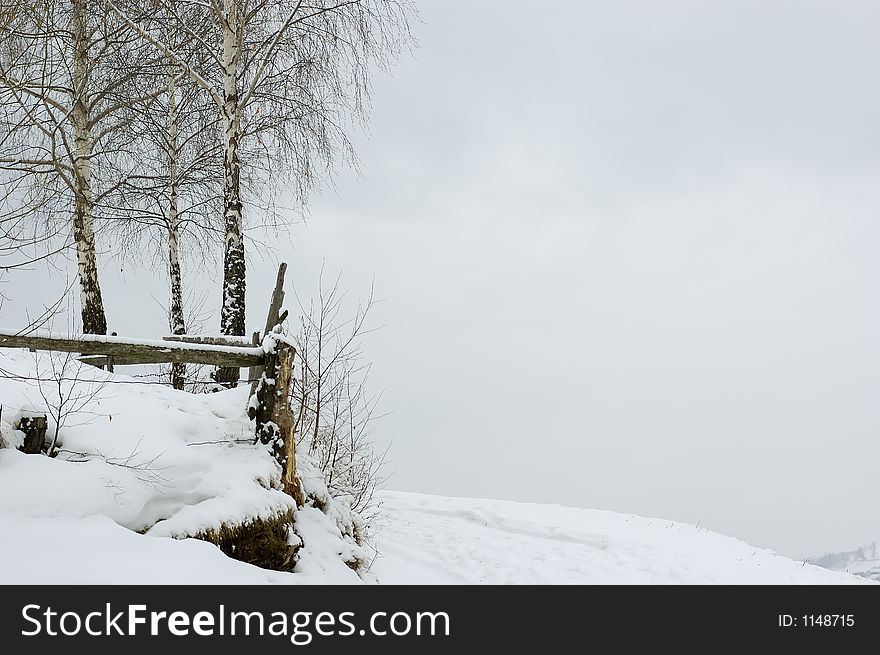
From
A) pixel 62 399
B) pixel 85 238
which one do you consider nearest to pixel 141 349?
pixel 62 399

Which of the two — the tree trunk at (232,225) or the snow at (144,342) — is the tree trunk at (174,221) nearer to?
the tree trunk at (232,225)

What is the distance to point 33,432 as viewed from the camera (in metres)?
5.12

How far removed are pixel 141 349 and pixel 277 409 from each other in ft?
4.17

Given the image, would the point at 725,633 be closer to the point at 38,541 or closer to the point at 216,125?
the point at 38,541

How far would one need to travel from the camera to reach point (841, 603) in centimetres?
659

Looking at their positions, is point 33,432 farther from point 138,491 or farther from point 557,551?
point 557,551

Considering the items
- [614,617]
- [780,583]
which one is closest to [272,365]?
[614,617]

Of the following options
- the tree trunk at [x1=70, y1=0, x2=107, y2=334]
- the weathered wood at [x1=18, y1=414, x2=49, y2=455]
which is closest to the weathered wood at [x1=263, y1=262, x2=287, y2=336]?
the weathered wood at [x1=18, y1=414, x2=49, y2=455]

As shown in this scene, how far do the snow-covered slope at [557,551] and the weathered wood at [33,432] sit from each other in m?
4.10

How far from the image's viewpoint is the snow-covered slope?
936 centimetres

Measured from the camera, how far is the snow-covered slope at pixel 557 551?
9.36m

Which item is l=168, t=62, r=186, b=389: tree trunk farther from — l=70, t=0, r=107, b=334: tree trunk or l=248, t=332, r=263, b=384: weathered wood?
l=248, t=332, r=263, b=384: weathered wood

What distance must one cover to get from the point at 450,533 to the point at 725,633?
5.91 metres

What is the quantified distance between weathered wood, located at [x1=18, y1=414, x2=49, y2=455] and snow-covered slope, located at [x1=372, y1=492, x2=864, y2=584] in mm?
4097
